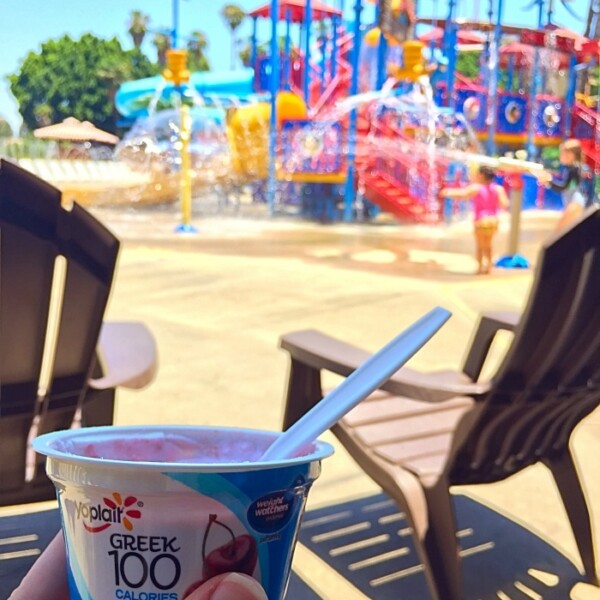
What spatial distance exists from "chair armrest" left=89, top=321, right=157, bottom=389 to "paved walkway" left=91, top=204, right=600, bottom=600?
2.06 feet

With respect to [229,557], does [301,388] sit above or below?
below

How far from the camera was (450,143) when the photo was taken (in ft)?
45.3

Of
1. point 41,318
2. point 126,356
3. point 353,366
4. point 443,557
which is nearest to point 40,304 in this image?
point 41,318

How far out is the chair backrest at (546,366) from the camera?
162cm

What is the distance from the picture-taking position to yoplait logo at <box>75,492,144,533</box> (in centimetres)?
49

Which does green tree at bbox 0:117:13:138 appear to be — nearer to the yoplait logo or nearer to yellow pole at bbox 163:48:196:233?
the yoplait logo

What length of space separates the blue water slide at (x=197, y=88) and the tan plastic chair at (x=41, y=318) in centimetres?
1276

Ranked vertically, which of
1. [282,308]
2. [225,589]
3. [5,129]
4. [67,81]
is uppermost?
[67,81]

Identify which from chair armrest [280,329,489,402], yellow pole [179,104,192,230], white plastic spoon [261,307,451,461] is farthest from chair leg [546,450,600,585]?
yellow pole [179,104,192,230]

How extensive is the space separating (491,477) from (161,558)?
1454mm

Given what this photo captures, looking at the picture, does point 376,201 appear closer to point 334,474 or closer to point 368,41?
point 368,41

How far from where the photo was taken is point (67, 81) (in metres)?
6.46

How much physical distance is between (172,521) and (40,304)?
3.75 ft

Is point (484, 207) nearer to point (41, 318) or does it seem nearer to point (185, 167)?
point (185, 167)
